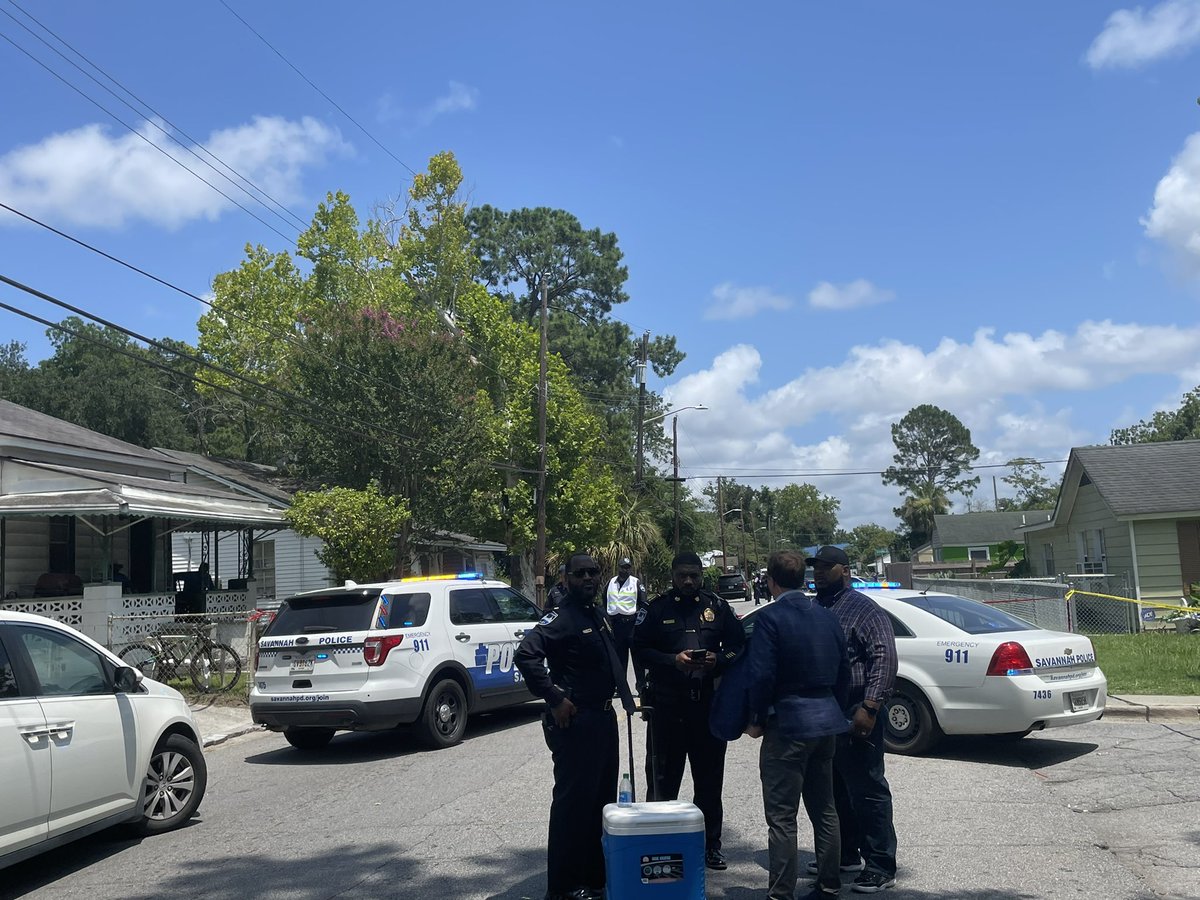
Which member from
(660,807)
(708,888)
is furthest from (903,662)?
(660,807)

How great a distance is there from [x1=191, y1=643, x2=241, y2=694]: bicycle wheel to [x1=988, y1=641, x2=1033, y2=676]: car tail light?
10884 mm

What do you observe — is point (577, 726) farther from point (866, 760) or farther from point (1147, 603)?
point (1147, 603)

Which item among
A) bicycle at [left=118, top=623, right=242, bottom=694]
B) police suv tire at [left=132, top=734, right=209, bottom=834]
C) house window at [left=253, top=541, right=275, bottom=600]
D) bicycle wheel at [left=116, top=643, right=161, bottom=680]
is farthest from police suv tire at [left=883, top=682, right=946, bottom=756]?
house window at [left=253, top=541, right=275, bottom=600]

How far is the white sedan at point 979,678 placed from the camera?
356 inches

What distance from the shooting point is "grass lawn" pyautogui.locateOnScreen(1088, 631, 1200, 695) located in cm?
1323

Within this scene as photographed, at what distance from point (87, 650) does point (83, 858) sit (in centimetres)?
141

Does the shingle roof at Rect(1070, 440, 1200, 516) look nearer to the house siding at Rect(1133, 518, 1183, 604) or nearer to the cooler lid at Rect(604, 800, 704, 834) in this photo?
the house siding at Rect(1133, 518, 1183, 604)

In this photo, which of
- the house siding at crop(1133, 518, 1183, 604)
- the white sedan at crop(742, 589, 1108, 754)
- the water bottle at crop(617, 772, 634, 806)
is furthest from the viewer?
the house siding at crop(1133, 518, 1183, 604)

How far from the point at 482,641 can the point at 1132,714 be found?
23.1 feet

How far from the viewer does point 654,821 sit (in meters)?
4.87

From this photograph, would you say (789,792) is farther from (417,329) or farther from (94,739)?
(417,329)

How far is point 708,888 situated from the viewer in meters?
6.05

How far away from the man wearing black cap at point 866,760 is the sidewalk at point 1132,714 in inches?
246

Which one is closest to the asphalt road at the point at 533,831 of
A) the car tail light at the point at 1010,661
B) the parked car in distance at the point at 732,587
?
the car tail light at the point at 1010,661
